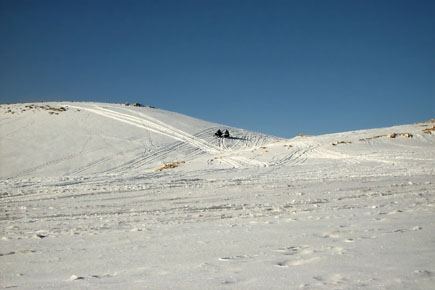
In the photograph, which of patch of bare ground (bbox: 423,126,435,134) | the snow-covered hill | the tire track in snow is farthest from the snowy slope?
patch of bare ground (bbox: 423,126,435,134)

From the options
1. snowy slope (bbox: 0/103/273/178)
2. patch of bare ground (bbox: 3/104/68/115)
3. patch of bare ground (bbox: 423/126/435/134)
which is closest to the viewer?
snowy slope (bbox: 0/103/273/178)

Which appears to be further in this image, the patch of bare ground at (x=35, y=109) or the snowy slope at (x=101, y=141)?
the patch of bare ground at (x=35, y=109)

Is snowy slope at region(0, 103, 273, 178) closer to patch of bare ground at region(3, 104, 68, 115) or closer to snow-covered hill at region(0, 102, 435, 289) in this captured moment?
patch of bare ground at region(3, 104, 68, 115)

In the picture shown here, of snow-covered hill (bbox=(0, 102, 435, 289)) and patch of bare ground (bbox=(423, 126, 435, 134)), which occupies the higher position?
patch of bare ground (bbox=(423, 126, 435, 134))

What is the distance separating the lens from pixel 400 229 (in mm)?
6383

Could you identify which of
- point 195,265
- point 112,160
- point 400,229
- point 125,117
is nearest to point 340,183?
point 400,229

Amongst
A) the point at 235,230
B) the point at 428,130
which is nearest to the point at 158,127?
the point at 428,130

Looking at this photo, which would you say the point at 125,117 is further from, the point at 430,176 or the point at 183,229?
the point at 183,229

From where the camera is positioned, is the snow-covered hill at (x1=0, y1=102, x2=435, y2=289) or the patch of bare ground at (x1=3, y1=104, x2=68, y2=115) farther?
the patch of bare ground at (x1=3, y1=104, x2=68, y2=115)

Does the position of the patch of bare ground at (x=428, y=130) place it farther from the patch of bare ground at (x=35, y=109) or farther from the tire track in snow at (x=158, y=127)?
the patch of bare ground at (x=35, y=109)

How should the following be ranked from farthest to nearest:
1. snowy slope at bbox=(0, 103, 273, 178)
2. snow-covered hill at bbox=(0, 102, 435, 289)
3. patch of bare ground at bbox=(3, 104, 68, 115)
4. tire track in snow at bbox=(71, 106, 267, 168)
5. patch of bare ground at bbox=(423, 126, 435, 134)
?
patch of bare ground at bbox=(3, 104, 68, 115) → tire track in snow at bbox=(71, 106, 267, 168) → patch of bare ground at bbox=(423, 126, 435, 134) → snowy slope at bbox=(0, 103, 273, 178) → snow-covered hill at bbox=(0, 102, 435, 289)

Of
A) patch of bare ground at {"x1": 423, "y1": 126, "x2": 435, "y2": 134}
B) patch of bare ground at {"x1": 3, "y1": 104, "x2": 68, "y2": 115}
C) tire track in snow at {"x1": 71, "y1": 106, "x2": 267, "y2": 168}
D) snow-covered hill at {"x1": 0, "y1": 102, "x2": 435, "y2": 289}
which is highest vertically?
patch of bare ground at {"x1": 3, "y1": 104, "x2": 68, "y2": 115}

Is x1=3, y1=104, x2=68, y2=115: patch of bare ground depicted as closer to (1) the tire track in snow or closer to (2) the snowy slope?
(2) the snowy slope

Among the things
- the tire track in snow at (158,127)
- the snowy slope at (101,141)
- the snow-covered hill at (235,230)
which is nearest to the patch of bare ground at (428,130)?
the snow-covered hill at (235,230)
